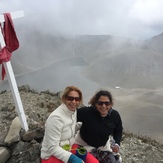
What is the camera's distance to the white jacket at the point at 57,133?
9.95 ft

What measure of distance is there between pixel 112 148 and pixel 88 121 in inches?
27.8

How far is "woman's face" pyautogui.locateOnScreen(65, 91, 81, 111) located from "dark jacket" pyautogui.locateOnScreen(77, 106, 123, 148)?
256mm

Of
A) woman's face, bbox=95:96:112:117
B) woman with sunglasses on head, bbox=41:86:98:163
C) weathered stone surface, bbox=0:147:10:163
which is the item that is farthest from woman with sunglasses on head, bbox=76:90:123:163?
weathered stone surface, bbox=0:147:10:163

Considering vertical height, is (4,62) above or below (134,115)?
above

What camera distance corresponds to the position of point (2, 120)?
19.1ft

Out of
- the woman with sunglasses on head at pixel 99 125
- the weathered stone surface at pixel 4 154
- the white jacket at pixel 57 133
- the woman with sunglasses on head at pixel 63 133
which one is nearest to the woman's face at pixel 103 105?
the woman with sunglasses on head at pixel 99 125

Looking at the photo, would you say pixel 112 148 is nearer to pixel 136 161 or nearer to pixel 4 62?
pixel 4 62

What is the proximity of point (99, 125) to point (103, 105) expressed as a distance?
28 cm

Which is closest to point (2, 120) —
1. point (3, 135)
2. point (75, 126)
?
point (3, 135)

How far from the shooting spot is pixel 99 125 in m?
3.47

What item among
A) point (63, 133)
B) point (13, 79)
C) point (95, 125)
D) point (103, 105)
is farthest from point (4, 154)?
point (103, 105)

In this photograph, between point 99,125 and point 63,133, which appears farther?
point 99,125

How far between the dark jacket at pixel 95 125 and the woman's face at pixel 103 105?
0.07 metres

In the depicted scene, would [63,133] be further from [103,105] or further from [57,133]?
[103,105]
